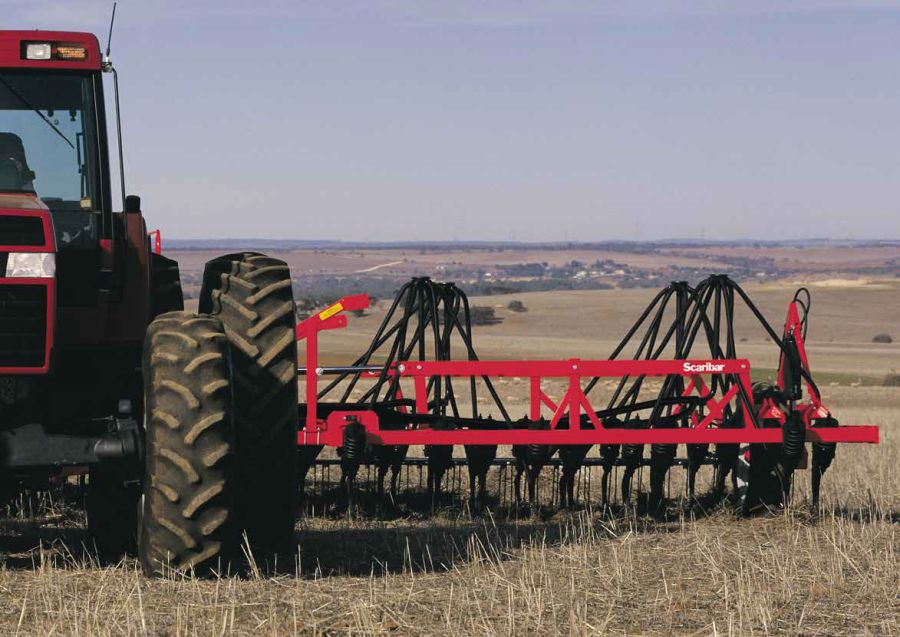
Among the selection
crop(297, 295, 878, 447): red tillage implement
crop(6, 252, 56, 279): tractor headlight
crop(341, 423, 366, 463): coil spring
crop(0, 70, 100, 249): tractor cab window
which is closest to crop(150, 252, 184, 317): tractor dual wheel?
crop(297, 295, 878, 447): red tillage implement

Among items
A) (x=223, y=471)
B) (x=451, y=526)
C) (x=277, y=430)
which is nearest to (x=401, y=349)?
(x=451, y=526)

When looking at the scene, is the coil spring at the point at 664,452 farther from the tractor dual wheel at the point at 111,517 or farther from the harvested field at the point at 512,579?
the tractor dual wheel at the point at 111,517

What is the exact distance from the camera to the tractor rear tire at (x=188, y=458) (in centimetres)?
668

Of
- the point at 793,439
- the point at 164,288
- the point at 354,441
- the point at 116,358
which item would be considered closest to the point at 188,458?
the point at 116,358

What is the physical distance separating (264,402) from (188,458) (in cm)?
95

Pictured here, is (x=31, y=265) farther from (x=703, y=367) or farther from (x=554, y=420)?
(x=703, y=367)

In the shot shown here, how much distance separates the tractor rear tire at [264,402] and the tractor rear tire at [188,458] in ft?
2.11

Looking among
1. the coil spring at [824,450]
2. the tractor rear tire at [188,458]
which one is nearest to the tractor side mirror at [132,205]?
the tractor rear tire at [188,458]

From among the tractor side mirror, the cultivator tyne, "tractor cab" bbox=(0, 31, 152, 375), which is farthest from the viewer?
the cultivator tyne

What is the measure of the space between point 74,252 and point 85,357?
60 centimetres

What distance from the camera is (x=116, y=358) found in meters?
7.97

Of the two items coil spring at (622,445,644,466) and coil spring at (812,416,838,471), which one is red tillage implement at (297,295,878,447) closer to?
coil spring at (812,416,838,471)

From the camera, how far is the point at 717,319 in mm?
10953

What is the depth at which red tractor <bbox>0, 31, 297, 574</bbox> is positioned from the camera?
22.1ft
